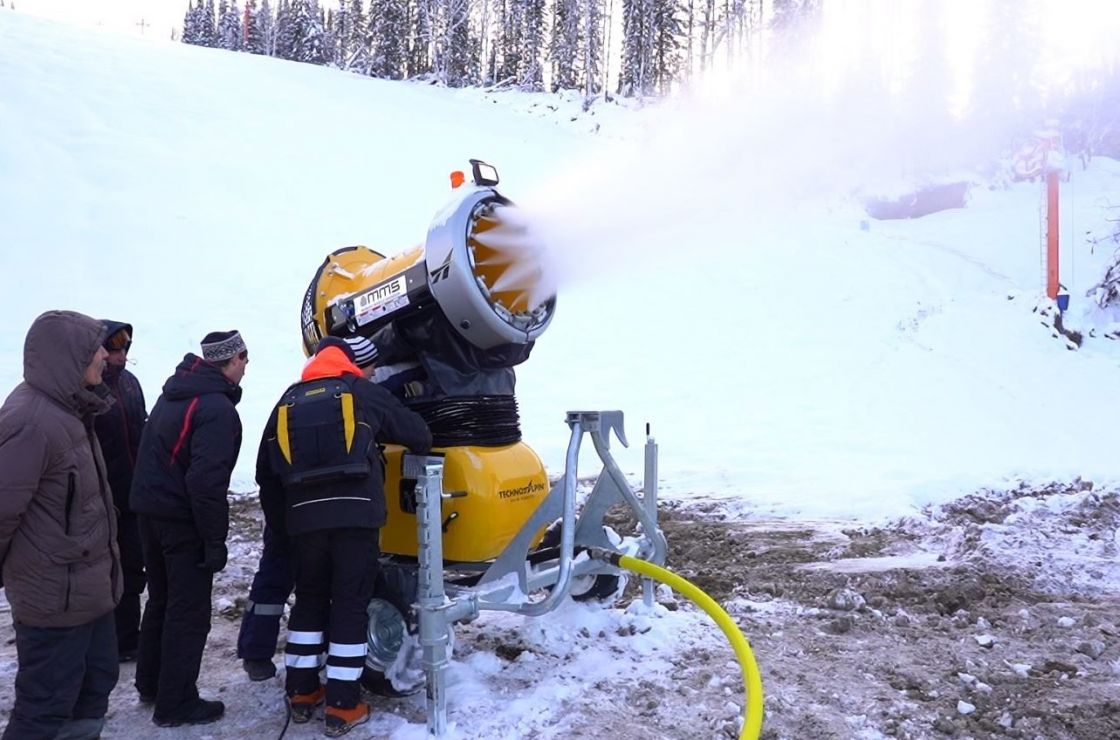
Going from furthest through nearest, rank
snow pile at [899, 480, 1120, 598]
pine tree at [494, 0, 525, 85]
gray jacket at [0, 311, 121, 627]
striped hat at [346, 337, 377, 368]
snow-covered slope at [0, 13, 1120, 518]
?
pine tree at [494, 0, 525, 85] < snow-covered slope at [0, 13, 1120, 518] < snow pile at [899, 480, 1120, 598] < striped hat at [346, 337, 377, 368] < gray jacket at [0, 311, 121, 627]

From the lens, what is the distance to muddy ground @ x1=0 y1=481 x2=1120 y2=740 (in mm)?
4254

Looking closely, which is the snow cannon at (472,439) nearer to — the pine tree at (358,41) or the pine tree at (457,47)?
the pine tree at (457,47)

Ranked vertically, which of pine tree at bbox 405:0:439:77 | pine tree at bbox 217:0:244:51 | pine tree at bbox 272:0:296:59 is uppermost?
pine tree at bbox 217:0:244:51

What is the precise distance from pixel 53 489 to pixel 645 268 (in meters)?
3.46

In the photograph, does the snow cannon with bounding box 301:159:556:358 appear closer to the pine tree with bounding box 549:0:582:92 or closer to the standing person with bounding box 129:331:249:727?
the standing person with bounding box 129:331:249:727

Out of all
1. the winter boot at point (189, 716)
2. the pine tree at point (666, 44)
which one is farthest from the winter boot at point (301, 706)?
the pine tree at point (666, 44)

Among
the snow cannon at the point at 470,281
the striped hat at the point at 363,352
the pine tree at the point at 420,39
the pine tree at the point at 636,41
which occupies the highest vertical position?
the pine tree at the point at 420,39

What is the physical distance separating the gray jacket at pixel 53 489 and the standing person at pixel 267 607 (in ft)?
3.22

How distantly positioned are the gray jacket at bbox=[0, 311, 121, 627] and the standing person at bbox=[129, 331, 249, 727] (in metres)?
0.51

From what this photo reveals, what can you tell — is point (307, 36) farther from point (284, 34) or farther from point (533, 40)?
point (533, 40)

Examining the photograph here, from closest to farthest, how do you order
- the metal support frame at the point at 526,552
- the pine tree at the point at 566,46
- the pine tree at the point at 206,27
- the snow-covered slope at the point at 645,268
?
the metal support frame at the point at 526,552, the snow-covered slope at the point at 645,268, the pine tree at the point at 566,46, the pine tree at the point at 206,27

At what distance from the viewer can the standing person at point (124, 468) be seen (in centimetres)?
516

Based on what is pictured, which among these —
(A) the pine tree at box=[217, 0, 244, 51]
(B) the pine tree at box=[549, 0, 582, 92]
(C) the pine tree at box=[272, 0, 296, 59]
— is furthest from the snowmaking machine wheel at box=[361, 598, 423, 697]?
(A) the pine tree at box=[217, 0, 244, 51]

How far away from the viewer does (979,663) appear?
4887 millimetres
